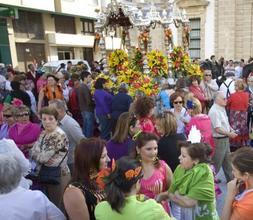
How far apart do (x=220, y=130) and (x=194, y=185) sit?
87.8 inches

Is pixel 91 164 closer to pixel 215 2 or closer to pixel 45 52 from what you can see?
pixel 215 2

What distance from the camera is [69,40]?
23.9 m

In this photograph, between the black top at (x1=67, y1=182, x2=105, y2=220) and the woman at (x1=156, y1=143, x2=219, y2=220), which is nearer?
the black top at (x1=67, y1=182, x2=105, y2=220)

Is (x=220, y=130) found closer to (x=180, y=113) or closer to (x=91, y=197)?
(x=180, y=113)

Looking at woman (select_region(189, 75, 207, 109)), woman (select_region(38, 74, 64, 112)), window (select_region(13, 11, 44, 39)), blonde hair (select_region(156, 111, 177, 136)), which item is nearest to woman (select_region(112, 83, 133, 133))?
woman (select_region(38, 74, 64, 112))

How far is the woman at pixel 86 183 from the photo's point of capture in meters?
2.35

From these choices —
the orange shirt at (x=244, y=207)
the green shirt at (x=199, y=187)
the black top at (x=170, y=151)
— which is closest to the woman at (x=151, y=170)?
the green shirt at (x=199, y=187)

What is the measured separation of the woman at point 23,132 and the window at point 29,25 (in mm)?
18248

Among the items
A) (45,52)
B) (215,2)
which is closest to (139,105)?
(215,2)

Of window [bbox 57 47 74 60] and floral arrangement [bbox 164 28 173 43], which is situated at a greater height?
floral arrangement [bbox 164 28 173 43]

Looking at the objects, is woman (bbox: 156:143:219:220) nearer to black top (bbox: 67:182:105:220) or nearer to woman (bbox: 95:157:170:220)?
black top (bbox: 67:182:105:220)

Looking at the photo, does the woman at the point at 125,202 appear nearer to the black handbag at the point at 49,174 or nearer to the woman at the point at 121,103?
the black handbag at the point at 49,174

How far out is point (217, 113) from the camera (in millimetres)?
4945

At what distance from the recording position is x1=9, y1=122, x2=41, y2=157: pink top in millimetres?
4035
